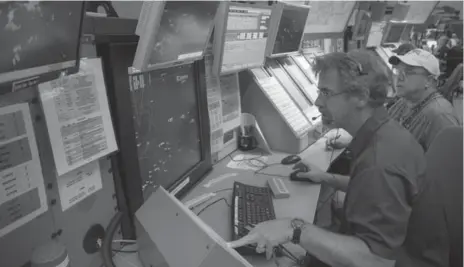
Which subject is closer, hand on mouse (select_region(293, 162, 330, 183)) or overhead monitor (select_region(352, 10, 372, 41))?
hand on mouse (select_region(293, 162, 330, 183))

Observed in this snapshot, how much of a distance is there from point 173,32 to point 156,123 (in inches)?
12.2

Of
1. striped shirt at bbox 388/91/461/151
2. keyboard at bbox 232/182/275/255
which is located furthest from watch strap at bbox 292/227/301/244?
striped shirt at bbox 388/91/461/151

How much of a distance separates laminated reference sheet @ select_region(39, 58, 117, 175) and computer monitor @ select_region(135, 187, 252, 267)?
8.6 inches

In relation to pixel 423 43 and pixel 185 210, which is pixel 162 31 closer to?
pixel 185 210

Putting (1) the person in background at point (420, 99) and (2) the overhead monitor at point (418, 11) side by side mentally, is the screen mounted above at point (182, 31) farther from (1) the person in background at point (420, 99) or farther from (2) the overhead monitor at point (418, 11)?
(2) the overhead monitor at point (418, 11)

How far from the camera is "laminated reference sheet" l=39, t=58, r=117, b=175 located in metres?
0.77

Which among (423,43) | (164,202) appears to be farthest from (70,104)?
(423,43)

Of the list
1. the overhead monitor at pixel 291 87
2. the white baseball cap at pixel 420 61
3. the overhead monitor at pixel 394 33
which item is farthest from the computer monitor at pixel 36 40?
the overhead monitor at pixel 394 33

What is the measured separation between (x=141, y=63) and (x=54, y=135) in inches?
13.2

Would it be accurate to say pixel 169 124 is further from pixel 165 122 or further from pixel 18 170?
pixel 18 170

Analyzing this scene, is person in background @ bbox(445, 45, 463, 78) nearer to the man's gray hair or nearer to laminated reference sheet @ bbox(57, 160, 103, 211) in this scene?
the man's gray hair

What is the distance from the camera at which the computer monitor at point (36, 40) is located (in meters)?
0.54

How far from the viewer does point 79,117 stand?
0.83m

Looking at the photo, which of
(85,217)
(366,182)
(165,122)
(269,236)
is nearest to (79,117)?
(85,217)
